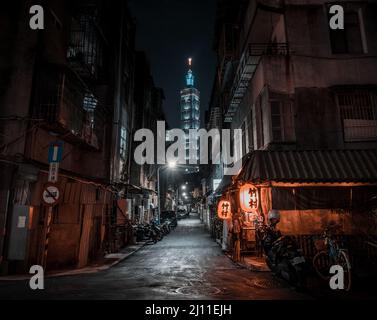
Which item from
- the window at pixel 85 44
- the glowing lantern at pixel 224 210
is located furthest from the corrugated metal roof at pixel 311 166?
the window at pixel 85 44

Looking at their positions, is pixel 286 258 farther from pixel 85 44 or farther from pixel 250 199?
pixel 85 44

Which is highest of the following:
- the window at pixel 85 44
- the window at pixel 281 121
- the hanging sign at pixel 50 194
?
the window at pixel 85 44

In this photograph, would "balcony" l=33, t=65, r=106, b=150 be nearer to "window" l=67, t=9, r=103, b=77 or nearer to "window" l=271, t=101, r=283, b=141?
"window" l=67, t=9, r=103, b=77

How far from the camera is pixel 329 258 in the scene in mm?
10094

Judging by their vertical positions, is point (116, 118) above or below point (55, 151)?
above

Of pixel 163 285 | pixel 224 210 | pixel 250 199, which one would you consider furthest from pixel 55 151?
pixel 224 210

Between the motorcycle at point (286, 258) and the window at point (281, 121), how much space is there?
5838 mm

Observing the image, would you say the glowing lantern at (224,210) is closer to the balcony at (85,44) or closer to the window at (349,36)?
the window at (349,36)

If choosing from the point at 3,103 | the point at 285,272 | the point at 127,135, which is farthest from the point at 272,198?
the point at 127,135

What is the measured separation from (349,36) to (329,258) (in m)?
13.1

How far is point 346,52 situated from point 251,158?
8887 millimetres

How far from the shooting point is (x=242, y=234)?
1628 centimetres

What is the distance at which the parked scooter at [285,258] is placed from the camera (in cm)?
891
